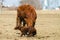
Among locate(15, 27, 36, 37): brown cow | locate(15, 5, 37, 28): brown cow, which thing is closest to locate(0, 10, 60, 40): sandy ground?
locate(15, 27, 36, 37): brown cow

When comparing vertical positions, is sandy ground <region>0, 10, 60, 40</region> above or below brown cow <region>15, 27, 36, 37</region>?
below

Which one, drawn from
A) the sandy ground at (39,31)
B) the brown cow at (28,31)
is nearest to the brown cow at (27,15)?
the brown cow at (28,31)

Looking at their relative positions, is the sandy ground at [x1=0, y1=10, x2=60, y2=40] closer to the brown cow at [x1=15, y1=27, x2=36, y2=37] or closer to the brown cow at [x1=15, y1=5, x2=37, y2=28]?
the brown cow at [x1=15, y1=27, x2=36, y2=37]

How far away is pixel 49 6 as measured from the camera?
24.9 metres

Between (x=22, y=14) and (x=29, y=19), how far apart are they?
0.25m

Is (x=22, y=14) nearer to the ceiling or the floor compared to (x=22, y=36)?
nearer to the ceiling

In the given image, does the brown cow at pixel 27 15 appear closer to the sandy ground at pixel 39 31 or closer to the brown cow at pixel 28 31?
the brown cow at pixel 28 31

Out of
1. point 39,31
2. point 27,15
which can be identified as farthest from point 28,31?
point 39,31

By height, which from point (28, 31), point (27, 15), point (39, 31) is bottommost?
point (39, 31)

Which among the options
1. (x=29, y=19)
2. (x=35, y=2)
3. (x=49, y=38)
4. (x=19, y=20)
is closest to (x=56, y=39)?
(x=49, y=38)

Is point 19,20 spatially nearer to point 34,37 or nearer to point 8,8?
point 34,37

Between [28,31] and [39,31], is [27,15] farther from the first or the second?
[39,31]

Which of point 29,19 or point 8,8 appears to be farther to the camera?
point 8,8

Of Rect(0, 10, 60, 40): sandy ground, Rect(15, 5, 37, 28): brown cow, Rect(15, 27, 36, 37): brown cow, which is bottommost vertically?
Rect(0, 10, 60, 40): sandy ground
